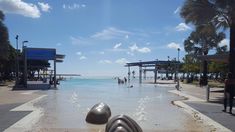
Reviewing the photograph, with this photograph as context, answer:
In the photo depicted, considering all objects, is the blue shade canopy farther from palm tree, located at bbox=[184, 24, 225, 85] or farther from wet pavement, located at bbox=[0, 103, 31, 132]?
wet pavement, located at bbox=[0, 103, 31, 132]

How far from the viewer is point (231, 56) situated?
3133 centimetres

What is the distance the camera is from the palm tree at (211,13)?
3119 centimetres

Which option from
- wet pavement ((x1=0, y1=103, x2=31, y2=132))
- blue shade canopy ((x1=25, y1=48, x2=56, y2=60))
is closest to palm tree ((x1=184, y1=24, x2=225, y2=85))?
blue shade canopy ((x1=25, y1=48, x2=56, y2=60))

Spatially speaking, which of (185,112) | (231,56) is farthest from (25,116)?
(231,56)

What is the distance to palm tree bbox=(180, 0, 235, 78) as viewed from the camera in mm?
31188

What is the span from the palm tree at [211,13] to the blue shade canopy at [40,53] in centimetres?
2235

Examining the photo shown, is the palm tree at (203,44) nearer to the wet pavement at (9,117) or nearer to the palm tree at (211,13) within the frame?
the palm tree at (211,13)

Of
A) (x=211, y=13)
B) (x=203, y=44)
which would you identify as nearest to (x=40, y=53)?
(x=211, y=13)

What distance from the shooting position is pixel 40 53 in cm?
5112

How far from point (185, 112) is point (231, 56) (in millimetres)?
13909

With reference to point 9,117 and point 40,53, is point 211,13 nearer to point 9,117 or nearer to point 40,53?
point 9,117

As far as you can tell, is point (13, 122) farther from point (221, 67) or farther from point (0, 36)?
point (221, 67)

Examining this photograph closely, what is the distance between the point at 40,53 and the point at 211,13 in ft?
83.6

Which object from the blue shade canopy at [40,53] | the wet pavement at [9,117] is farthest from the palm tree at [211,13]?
the blue shade canopy at [40,53]
